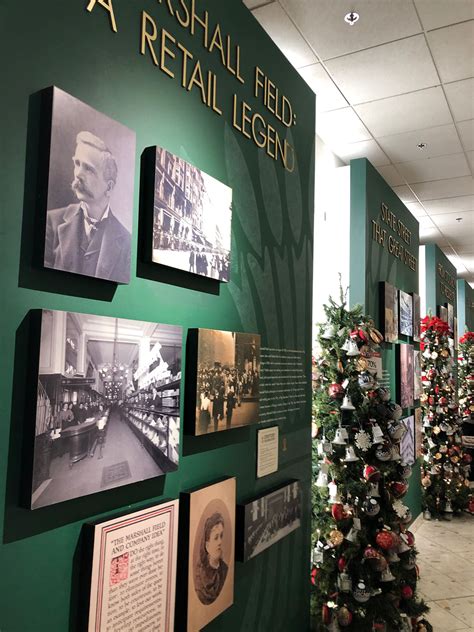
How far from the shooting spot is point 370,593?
312 centimetres

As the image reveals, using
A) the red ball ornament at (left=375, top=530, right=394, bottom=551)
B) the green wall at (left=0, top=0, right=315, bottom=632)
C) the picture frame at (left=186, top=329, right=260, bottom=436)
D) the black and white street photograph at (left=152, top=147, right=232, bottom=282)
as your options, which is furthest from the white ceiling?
the red ball ornament at (left=375, top=530, right=394, bottom=551)

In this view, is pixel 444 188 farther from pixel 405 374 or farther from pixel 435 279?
pixel 435 279

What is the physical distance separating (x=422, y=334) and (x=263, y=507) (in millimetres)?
4810

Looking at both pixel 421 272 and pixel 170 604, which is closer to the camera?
pixel 170 604

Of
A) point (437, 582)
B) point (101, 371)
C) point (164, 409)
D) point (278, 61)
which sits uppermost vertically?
point (278, 61)

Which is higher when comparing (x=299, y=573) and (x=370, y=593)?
(x=299, y=573)

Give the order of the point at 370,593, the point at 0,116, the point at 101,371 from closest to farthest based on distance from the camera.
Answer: the point at 0,116
the point at 101,371
the point at 370,593

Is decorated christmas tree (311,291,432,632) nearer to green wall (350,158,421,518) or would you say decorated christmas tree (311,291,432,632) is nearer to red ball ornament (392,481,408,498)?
red ball ornament (392,481,408,498)

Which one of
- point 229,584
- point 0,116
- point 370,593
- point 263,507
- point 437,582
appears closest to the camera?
point 0,116

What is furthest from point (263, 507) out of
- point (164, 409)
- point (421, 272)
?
point (421, 272)

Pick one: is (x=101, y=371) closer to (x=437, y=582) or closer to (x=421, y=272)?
(x=437, y=582)

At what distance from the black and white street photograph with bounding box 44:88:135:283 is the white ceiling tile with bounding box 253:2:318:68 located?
1681 millimetres

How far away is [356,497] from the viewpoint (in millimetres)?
3385

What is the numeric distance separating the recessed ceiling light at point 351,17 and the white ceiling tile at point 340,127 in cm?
105
